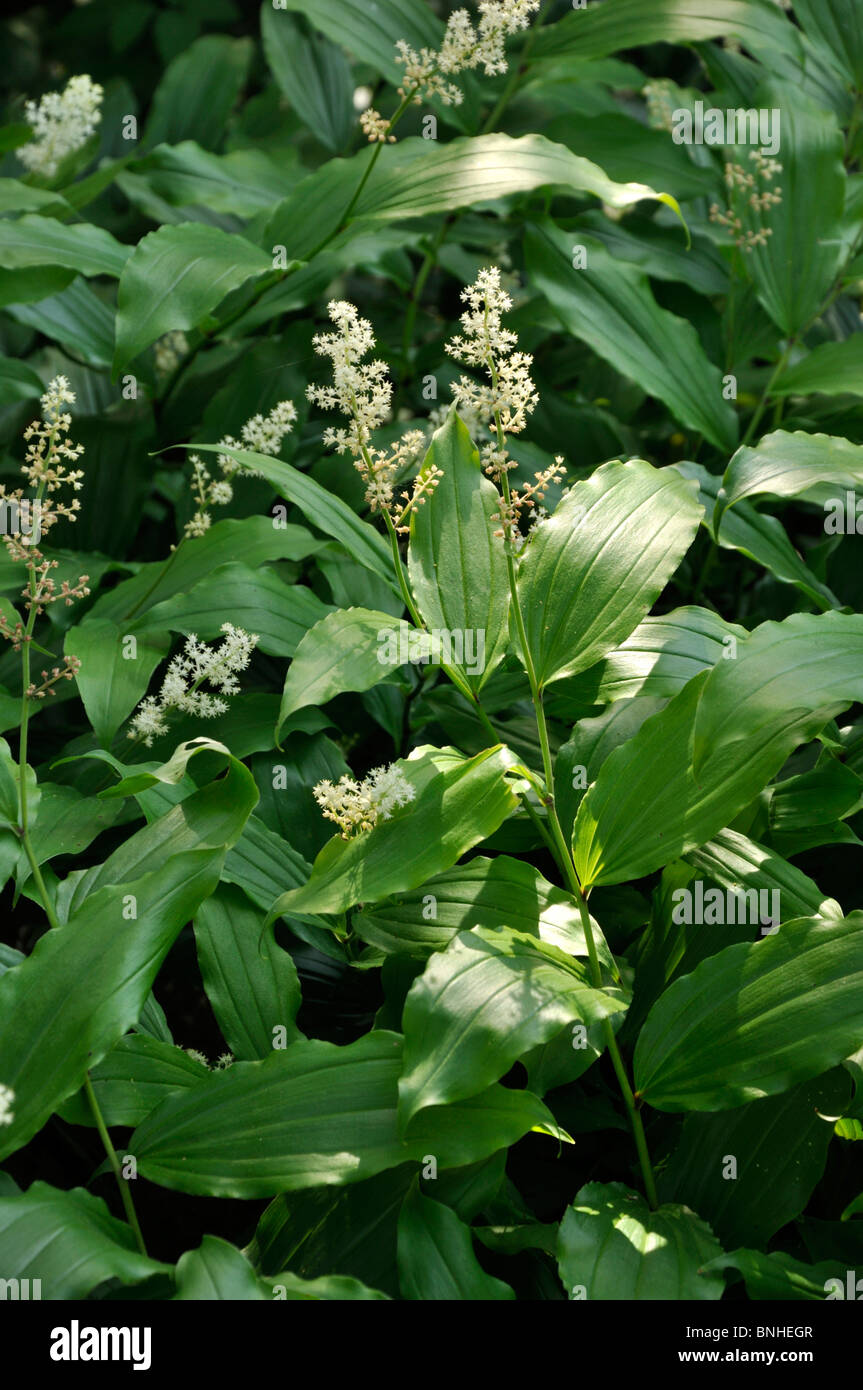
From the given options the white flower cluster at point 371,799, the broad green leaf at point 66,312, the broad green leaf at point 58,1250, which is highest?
the broad green leaf at point 66,312

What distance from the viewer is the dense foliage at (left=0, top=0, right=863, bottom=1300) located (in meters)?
1.15

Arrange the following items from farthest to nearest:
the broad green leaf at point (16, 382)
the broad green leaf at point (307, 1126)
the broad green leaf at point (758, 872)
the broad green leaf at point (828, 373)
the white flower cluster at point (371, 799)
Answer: the broad green leaf at point (16, 382) → the broad green leaf at point (828, 373) → the broad green leaf at point (758, 872) → the white flower cluster at point (371, 799) → the broad green leaf at point (307, 1126)

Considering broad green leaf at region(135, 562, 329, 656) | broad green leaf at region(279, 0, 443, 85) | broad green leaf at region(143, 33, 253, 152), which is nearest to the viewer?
broad green leaf at region(135, 562, 329, 656)

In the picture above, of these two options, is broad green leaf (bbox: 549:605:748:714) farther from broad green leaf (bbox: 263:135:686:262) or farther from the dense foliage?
broad green leaf (bbox: 263:135:686:262)

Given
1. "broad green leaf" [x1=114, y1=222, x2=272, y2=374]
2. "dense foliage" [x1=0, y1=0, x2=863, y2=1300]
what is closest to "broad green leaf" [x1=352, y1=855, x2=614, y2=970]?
"dense foliage" [x1=0, y1=0, x2=863, y2=1300]

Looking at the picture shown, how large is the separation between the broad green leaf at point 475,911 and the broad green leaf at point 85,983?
21 centimetres

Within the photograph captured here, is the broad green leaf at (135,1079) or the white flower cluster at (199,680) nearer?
the broad green leaf at (135,1079)

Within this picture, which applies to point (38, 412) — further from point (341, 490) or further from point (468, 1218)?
point (468, 1218)

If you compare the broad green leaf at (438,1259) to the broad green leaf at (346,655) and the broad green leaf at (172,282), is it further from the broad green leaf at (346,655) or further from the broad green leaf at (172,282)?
the broad green leaf at (172,282)

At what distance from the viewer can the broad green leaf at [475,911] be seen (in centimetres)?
128

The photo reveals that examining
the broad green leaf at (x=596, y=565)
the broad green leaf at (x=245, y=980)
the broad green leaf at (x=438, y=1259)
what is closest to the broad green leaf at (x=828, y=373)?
the broad green leaf at (x=596, y=565)

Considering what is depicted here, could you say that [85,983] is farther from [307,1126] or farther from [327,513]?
[327,513]

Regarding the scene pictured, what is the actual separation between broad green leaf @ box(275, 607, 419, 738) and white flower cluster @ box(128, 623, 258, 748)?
182 mm
